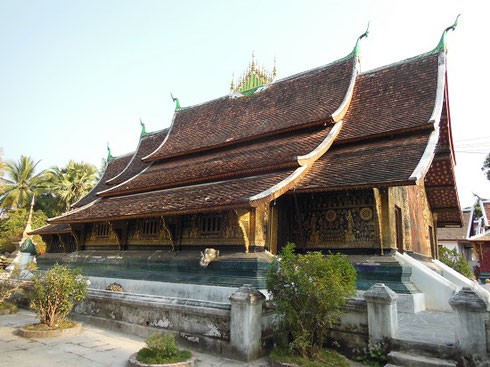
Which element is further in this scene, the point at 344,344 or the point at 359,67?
the point at 359,67

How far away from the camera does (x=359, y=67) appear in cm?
1240

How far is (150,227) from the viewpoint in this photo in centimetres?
1076

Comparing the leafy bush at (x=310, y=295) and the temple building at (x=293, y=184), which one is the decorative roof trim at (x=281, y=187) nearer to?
the temple building at (x=293, y=184)

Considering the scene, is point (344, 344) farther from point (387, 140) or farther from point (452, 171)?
point (452, 171)

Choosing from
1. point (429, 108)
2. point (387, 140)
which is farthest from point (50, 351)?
point (429, 108)

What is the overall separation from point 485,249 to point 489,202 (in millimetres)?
4314

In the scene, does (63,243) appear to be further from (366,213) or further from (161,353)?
(366,213)

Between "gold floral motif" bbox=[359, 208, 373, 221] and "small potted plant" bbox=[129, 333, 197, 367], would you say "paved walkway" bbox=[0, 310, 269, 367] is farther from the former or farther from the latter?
"gold floral motif" bbox=[359, 208, 373, 221]

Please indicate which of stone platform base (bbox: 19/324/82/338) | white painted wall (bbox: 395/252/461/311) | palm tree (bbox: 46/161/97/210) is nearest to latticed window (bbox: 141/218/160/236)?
stone platform base (bbox: 19/324/82/338)

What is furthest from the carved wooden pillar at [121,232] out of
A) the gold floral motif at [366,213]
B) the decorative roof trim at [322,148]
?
the gold floral motif at [366,213]

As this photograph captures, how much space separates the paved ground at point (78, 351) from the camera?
4.76 m

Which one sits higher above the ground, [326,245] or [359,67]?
[359,67]

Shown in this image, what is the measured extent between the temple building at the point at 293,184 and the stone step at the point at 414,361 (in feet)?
8.92

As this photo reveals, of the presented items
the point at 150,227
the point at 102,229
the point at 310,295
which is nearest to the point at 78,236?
the point at 102,229
